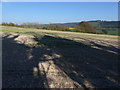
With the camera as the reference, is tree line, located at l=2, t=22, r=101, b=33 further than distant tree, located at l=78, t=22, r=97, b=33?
Yes

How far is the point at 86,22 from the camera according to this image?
24.8 m

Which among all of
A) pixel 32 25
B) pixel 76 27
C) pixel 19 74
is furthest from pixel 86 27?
pixel 19 74

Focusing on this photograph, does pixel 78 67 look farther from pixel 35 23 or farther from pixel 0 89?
pixel 35 23

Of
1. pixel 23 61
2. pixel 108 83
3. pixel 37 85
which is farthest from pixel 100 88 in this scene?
pixel 23 61

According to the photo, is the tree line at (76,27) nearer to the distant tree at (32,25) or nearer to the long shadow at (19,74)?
the distant tree at (32,25)

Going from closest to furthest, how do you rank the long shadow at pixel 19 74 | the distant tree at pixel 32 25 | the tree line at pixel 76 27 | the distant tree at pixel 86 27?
the long shadow at pixel 19 74
the distant tree at pixel 86 27
the tree line at pixel 76 27
the distant tree at pixel 32 25

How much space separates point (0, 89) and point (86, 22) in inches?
938

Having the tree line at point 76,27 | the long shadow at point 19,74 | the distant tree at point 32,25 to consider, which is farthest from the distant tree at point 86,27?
the long shadow at point 19,74

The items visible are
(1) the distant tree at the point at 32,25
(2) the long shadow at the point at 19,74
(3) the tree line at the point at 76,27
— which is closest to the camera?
(2) the long shadow at the point at 19,74

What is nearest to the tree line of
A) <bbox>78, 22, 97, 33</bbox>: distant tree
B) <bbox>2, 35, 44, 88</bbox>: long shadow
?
<bbox>78, 22, 97, 33</bbox>: distant tree

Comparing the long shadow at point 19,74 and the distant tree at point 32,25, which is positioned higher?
the distant tree at point 32,25

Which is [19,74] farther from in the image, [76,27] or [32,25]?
[32,25]

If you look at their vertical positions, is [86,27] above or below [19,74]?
above

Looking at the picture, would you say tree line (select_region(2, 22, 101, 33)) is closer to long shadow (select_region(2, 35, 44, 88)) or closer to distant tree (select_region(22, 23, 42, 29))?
distant tree (select_region(22, 23, 42, 29))
